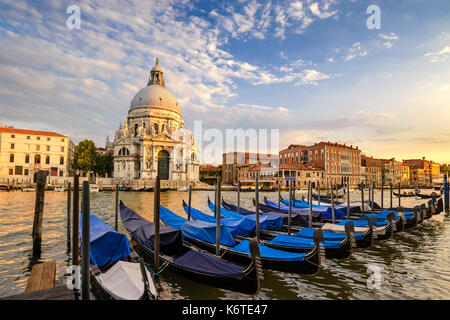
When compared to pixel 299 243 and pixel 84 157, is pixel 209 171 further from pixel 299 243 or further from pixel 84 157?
pixel 299 243

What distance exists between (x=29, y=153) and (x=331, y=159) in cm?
4772

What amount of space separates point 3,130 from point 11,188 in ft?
41.1

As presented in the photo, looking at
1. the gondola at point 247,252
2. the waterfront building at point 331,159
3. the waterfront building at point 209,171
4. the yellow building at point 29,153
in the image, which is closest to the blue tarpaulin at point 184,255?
the gondola at point 247,252

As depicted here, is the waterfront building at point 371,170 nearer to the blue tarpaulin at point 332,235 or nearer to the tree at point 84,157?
the tree at point 84,157

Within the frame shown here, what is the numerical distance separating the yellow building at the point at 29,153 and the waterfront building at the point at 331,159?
40.0 m

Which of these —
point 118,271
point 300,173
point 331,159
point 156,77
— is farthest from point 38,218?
point 156,77

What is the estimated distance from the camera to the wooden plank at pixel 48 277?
4.34 metres

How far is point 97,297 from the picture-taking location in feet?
16.0

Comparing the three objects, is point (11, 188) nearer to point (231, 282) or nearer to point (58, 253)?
point (58, 253)

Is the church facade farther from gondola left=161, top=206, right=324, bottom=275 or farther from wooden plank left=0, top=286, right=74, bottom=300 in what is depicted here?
wooden plank left=0, top=286, right=74, bottom=300

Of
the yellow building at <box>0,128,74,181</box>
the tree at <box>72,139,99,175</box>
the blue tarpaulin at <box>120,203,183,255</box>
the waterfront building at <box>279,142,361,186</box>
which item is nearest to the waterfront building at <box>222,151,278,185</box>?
the waterfront building at <box>279,142,361,186</box>

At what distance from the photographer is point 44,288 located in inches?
167
